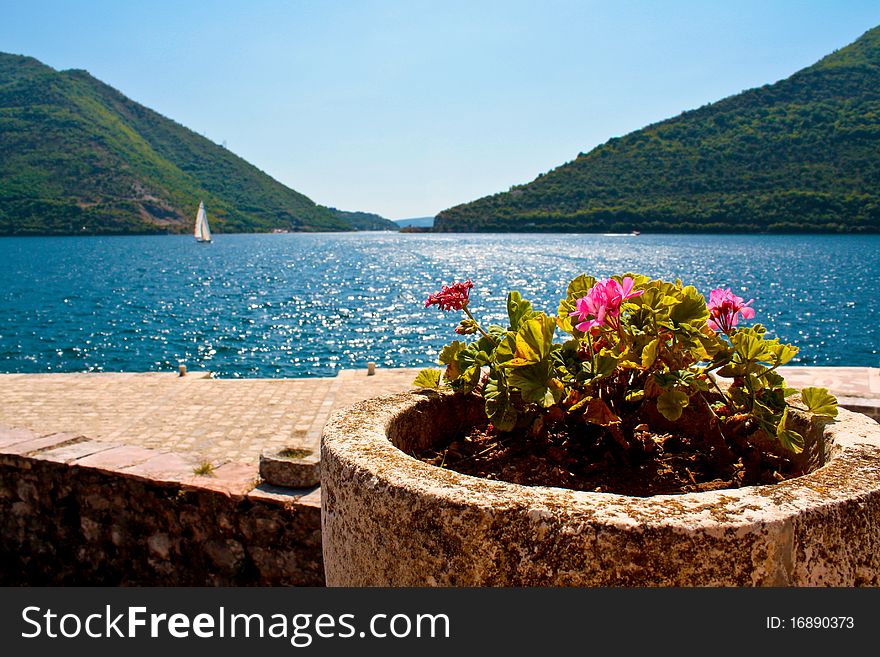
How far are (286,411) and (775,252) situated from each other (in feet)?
267

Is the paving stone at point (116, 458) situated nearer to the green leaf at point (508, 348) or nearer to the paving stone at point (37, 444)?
the paving stone at point (37, 444)

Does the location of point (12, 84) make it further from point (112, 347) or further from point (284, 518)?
point (284, 518)

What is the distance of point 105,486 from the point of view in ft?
14.3

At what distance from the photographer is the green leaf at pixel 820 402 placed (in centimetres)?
187

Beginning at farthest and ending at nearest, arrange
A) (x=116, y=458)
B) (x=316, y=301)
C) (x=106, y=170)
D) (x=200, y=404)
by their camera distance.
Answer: (x=106, y=170) < (x=316, y=301) < (x=200, y=404) < (x=116, y=458)

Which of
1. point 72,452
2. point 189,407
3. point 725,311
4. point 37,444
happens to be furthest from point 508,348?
point 189,407

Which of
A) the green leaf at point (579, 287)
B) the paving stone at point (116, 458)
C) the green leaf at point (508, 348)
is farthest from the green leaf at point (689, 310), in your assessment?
the paving stone at point (116, 458)

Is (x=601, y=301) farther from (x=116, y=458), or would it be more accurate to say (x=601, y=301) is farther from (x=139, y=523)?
(x=116, y=458)

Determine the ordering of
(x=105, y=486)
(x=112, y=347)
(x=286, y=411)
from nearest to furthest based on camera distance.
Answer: (x=105, y=486) → (x=286, y=411) → (x=112, y=347)

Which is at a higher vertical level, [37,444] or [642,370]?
[642,370]

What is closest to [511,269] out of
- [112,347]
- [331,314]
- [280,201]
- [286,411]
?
[331,314]

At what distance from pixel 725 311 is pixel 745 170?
123 meters

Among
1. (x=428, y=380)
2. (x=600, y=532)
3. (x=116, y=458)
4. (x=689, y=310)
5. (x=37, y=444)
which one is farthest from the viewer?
(x=37, y=444)

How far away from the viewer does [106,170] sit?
12781 cm
